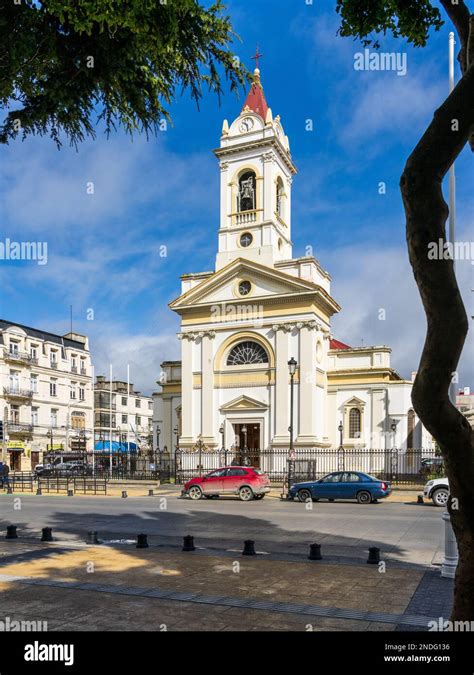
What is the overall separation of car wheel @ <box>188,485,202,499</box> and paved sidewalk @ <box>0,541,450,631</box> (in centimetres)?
1439

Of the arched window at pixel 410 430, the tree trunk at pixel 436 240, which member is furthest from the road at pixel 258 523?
the arched window at pixel 410 430

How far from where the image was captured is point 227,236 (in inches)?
1855

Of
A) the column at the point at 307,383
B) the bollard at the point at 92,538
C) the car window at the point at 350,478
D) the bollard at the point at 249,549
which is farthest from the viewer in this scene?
the column at the point at 307,383

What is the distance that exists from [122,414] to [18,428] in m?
33.1

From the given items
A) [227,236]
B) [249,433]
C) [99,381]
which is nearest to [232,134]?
[227,236]

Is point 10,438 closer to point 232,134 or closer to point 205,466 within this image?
point 205,466

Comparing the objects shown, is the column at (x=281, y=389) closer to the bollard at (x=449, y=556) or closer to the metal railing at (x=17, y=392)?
the metal railing at (x=17, y=392)

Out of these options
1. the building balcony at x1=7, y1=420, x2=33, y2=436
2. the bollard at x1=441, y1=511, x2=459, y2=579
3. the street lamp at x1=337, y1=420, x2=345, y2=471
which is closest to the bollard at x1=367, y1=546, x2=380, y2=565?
the bollard at x1=441, y1=511, x2=459, y2=579

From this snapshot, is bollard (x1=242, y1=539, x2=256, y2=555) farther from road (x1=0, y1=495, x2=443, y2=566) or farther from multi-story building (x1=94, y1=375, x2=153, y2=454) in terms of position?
multi-story building (x1=94, y1=375, x2=153, y2=454)

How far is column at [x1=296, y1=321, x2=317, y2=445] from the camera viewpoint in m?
40.8

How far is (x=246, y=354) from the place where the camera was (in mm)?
44156

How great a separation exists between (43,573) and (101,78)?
27.4 ft

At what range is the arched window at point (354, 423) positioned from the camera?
148ft

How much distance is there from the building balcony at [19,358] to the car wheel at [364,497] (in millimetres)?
42282
